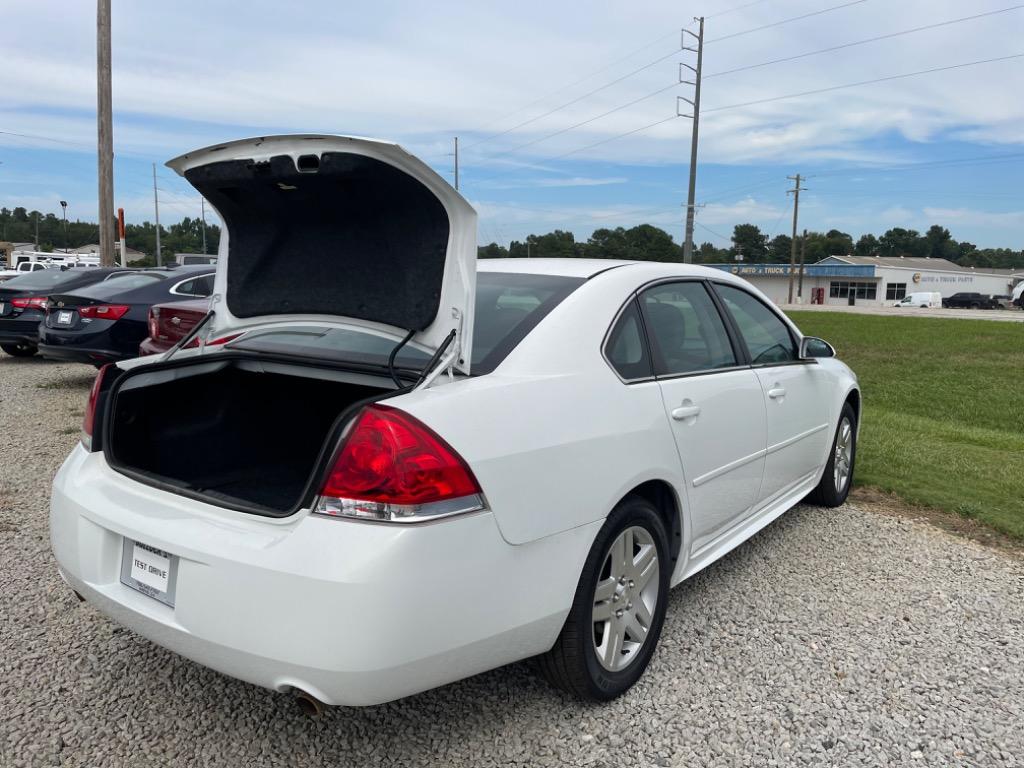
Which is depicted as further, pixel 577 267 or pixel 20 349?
pixel 20 349

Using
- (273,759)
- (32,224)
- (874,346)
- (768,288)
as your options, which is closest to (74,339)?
(273,759)

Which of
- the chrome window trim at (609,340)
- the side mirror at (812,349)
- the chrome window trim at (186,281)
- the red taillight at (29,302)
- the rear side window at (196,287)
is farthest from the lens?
the red taillight at (29,302)

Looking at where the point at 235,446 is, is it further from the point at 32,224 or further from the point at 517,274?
the point at 32,224

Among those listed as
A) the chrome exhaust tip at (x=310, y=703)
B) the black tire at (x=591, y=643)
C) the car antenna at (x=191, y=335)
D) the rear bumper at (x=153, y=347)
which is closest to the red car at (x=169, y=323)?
the rear bumper at (x=153, y=347)

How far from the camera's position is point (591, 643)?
2.71m

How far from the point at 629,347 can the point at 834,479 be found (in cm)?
266

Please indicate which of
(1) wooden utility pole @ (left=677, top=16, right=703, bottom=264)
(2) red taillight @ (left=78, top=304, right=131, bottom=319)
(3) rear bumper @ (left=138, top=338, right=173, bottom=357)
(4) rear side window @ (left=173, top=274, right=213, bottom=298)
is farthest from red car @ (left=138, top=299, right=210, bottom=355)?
(1) wooden utility pole @ (left=677, top=16, right=703, bottom=264)

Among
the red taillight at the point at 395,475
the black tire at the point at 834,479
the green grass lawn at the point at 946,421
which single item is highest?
the red taillight at the point at 395,475

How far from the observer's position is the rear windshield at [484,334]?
2.77 metres

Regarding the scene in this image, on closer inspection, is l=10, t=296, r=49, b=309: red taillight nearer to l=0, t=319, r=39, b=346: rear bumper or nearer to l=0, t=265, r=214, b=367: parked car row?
l=0, t=319, r=39, b=346: rear bumper

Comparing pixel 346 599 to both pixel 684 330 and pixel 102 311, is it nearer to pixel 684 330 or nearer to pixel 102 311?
pixel 684 330

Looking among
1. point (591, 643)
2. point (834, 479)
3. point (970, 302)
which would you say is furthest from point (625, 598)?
point (970, 302)

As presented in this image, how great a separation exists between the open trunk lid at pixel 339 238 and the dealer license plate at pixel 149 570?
102 centimetres

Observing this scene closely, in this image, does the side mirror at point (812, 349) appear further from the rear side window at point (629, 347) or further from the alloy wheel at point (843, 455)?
the rear side window at point (629, 347)
